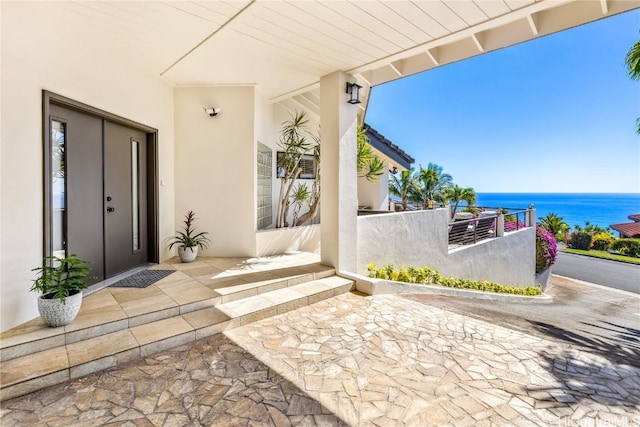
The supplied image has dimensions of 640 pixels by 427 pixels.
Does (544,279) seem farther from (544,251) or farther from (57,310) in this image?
(57,310)

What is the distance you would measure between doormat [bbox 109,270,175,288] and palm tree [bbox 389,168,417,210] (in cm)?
1093

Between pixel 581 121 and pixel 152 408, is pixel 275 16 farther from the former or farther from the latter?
pixel 581 121

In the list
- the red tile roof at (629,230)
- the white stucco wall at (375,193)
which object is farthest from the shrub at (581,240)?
the white stucco wall at (375,193)

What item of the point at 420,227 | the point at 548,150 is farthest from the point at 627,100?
the point at 420,227

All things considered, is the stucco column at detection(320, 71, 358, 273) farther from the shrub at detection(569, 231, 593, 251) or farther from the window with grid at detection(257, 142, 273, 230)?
the shrub at detection(569, 231, 593, 251)

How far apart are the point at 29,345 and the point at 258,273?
271cm

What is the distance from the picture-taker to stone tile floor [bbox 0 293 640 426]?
202 centimetres

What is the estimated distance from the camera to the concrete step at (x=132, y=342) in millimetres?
2301

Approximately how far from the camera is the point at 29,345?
8.34 feet

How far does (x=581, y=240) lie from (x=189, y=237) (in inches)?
1099

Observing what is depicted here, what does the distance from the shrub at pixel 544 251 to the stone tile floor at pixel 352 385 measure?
967 centimetres

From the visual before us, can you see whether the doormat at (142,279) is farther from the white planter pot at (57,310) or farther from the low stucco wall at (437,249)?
the low stucco wall at (437,249)

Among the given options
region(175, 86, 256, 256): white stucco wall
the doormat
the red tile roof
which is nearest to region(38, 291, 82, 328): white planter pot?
the doormat

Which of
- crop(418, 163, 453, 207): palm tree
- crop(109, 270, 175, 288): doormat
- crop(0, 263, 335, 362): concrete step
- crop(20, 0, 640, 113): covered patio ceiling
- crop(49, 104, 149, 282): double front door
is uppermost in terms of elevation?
crop(20, 0, 640, 113): covered patio ceiling
